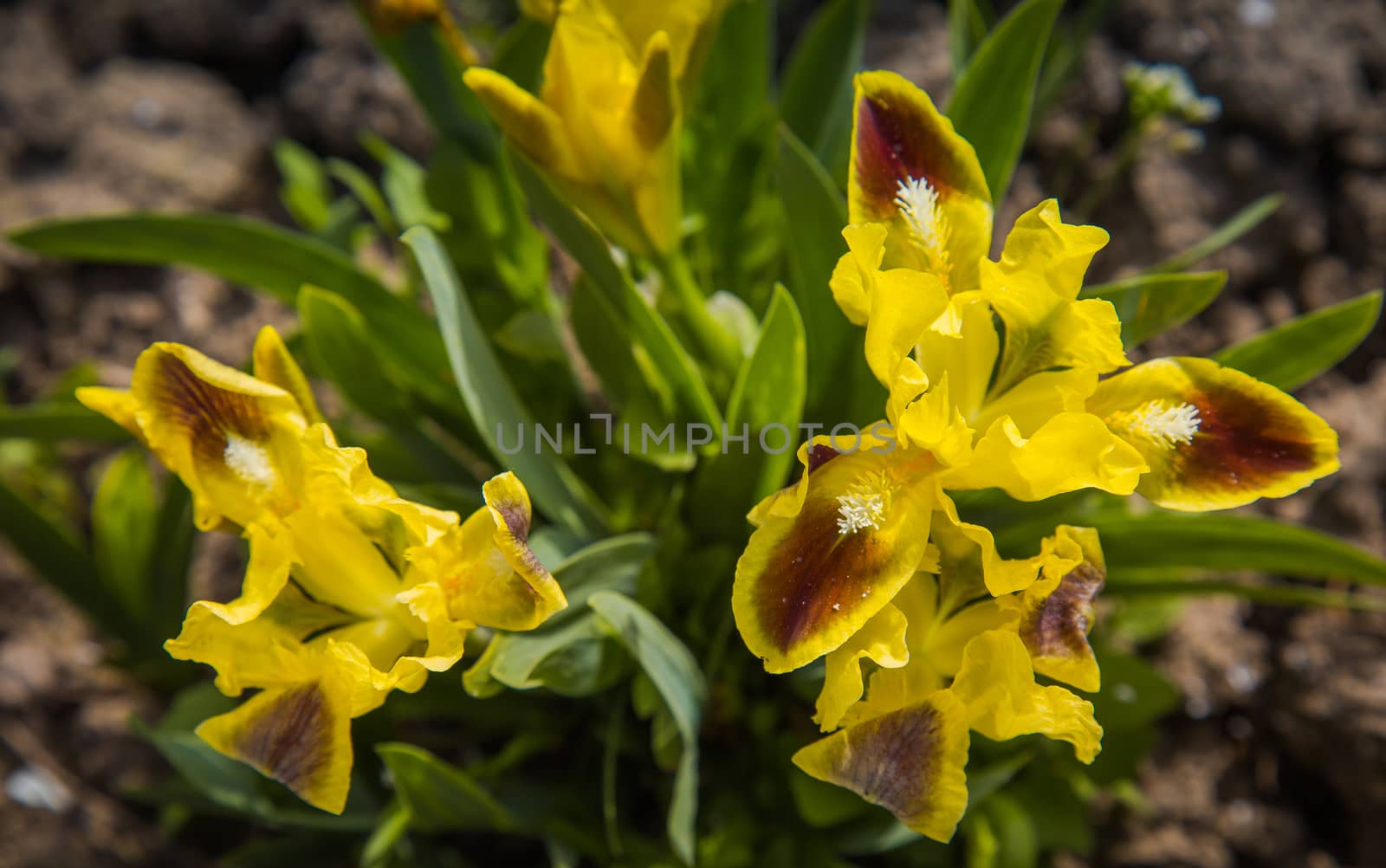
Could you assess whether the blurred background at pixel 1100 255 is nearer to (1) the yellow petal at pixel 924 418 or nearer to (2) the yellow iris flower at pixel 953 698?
(2) the yellow iris flower at pixel 953 698

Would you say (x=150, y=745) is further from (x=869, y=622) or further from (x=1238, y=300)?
(x=1238, y=300)

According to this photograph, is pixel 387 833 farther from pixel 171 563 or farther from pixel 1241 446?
pixel 1241 446

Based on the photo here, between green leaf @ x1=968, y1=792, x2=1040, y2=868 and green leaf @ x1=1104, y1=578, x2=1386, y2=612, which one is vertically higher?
green leaf @ x1=1104, y1=578, x2=1386, y2=612

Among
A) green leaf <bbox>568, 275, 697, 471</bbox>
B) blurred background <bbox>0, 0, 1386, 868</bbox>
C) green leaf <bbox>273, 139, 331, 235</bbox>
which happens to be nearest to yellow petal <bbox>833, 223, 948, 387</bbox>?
green leaf <bbox>568, 275, 697, 471</bbox>

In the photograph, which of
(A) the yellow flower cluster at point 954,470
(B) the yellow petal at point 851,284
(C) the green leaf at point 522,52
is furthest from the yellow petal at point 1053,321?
(C) the green leaf at point 522,52

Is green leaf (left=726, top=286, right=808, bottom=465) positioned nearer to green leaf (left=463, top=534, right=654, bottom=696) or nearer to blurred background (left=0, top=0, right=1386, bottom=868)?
green leaf (left=463, top=534, right=654, bottom=696)

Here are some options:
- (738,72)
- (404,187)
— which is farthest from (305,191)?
(738,72)
